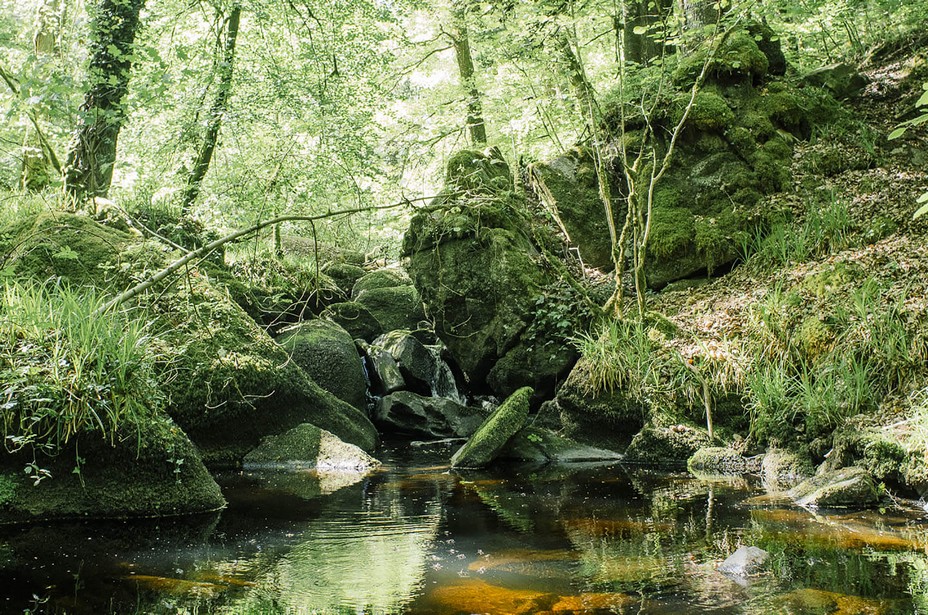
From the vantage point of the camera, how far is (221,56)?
10141 mm

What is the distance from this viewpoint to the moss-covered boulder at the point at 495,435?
750 cm

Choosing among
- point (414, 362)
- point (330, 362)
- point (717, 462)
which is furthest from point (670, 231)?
point (330, 362)

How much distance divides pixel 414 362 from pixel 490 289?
1.99m

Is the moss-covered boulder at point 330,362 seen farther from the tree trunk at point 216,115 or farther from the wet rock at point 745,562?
the wet rock at point 745,562

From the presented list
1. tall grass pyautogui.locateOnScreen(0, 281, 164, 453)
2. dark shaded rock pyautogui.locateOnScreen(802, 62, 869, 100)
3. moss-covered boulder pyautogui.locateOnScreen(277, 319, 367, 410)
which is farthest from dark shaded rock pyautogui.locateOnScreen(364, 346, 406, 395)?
dark shaded rock pyautogui.locateOnScreen(802, 62, 869, 100)

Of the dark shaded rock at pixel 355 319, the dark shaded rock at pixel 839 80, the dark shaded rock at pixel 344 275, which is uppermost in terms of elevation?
the dark shaded rock at pixel 839 80

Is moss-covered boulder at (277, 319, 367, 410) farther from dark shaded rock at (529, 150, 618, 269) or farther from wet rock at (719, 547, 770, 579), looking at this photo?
wet rock at (719, 547, 770, 579)

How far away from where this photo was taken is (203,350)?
734 cm

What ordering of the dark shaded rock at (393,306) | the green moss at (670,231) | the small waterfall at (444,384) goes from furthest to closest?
the dark shaded rock at (393,306) → the small waterfall at (444,384) → the green moss at (670,231)

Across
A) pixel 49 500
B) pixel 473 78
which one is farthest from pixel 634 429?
pixel 473 78

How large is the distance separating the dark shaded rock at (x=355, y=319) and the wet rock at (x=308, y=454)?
15.0ft

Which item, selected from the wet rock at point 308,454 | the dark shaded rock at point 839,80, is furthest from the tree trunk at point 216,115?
the dark shaded rock at point 839,80

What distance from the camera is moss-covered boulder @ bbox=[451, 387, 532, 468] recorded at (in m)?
7.50

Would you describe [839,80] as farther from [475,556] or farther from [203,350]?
[475,556]
